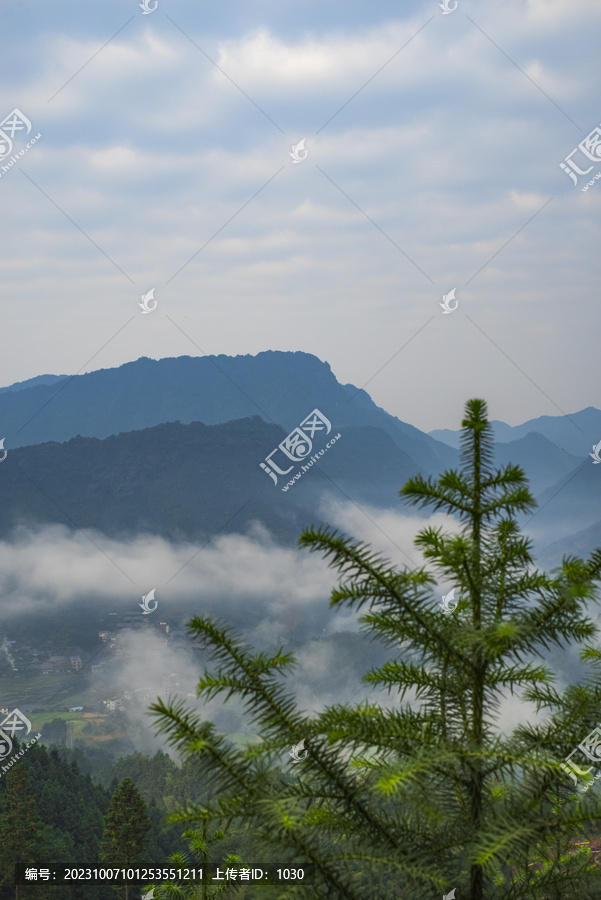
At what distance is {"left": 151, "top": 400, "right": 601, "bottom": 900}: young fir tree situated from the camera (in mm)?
2158

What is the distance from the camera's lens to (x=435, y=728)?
249cm

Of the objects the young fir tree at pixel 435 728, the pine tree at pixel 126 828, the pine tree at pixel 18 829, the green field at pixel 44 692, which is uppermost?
the green field at pixel 44 692

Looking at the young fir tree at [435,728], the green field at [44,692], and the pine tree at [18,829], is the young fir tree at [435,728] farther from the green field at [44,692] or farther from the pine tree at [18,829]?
the green field at [44,692]

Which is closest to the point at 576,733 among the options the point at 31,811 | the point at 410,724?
the point at 410,724

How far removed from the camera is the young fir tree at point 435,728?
7.08ft

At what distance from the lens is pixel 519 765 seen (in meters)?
2.25

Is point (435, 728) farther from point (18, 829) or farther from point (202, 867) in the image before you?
point (18, 829)

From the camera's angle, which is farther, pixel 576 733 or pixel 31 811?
pixel 31 811

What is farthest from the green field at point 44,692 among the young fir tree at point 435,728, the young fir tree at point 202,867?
the young fir tree at point 435,728

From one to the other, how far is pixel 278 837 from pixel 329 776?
10.2 inches

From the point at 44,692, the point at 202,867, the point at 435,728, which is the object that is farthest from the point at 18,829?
the point at 44,692

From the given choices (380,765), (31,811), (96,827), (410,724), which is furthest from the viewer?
(96,827)

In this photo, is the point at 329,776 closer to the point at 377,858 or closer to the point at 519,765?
the point at 377,858

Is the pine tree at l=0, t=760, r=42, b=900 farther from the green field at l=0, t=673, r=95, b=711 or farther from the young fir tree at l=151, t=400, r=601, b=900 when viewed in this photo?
the green field at l=0, t=673, r=95, b=711
